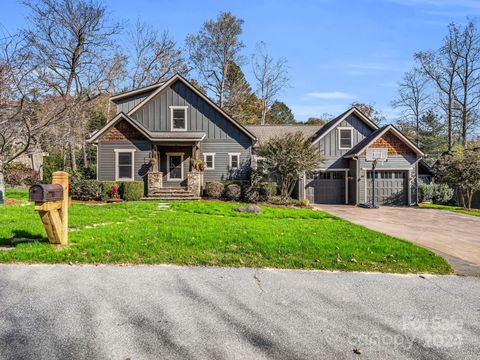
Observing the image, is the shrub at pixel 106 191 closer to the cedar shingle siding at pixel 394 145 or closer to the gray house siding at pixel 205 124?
the gray house siding at pixel 205 124

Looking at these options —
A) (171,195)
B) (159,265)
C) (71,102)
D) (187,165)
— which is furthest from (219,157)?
(159,265)

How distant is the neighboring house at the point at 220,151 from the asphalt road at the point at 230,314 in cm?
1362

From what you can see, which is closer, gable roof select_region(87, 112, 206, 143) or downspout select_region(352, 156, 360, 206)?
gable roof select_region(87, 112, 206, 143)

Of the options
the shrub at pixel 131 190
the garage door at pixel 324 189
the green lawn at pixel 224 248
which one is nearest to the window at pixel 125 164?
the shrub at pixel 131 190

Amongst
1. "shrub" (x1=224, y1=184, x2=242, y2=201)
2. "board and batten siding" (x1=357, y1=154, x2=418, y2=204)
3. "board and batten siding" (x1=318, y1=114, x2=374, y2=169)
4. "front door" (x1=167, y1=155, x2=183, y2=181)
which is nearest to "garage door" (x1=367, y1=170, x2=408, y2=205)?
"board and batten siding" (x1=357, y1=154, x2=418, y2=204)

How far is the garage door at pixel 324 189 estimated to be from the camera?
18.5m

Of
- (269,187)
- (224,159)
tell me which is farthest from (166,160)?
(269,187)

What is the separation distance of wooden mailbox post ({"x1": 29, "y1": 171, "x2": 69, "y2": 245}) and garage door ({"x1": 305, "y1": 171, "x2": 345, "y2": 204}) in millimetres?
15279

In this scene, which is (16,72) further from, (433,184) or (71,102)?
(433,184)

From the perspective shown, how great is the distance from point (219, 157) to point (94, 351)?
16.3 metres

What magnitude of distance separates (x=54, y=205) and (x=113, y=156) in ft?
43.8

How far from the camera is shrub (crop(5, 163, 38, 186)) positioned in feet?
68.7

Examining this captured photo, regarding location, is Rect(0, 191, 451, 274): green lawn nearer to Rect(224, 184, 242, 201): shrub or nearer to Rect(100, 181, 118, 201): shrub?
Rect(100, 181, 118, 201): shrub

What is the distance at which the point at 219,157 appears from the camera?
18406 mm
